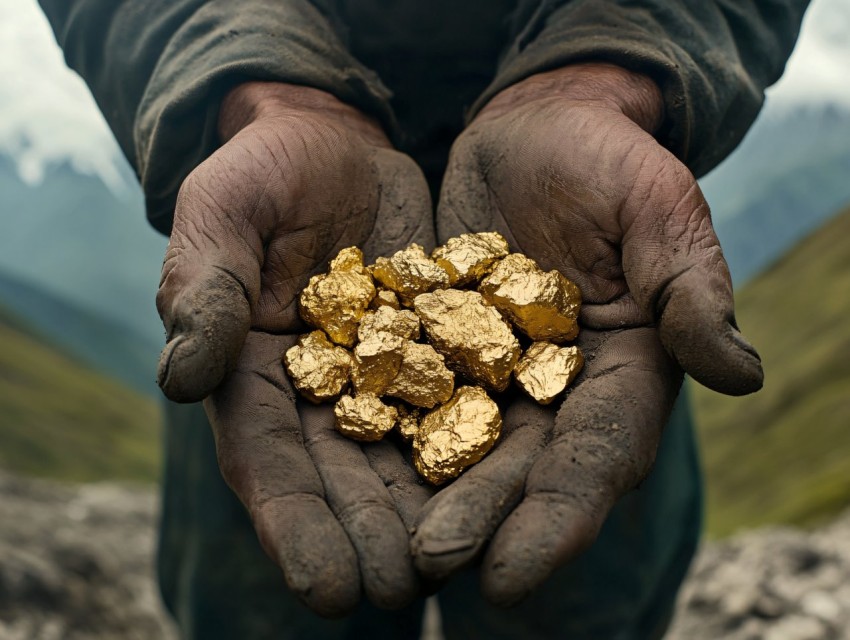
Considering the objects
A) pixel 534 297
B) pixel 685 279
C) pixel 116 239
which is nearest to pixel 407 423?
pixel 534 297

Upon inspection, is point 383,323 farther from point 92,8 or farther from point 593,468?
point 92,8

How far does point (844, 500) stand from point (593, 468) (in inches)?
116

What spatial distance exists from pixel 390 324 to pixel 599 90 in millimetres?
545

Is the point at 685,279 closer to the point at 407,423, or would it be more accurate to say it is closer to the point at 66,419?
the point at 407,423

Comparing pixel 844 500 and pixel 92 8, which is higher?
pixel 92 8

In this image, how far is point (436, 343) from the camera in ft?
5.77

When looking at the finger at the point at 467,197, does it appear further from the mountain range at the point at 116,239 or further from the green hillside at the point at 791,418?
the mountain range at the point at 116,239

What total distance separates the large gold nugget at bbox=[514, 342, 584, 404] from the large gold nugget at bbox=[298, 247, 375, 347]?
Result: 300mm

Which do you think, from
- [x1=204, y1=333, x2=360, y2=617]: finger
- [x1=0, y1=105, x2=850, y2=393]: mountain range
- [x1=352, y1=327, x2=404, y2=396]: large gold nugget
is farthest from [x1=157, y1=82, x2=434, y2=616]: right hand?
[x1=0, y1=105, x2=850, y2=393]: mountain range

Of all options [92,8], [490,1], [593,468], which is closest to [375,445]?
[593,468]

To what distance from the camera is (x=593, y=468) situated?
1307 mm

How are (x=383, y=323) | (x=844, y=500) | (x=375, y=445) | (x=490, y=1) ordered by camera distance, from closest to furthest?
(x=375, y=445)
(x=383, y=323)
(x=490, y=1)
(x=844, y=500)

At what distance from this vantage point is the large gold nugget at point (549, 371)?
5.01 feet

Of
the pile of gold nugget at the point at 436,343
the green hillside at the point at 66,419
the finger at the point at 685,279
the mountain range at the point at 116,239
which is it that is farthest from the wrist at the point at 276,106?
the mountain range at the point at 116,239
